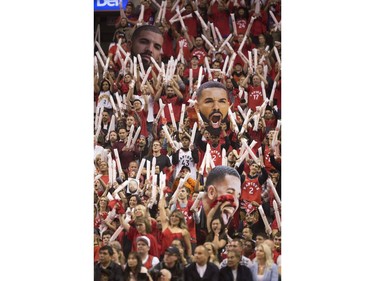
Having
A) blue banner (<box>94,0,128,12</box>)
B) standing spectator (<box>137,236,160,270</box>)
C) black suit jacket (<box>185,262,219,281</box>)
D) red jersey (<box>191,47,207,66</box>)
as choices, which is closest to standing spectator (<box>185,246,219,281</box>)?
black suit jacket (<box>185,262,219,281</box>)

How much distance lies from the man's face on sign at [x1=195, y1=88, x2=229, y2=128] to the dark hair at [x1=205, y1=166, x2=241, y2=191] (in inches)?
11.8

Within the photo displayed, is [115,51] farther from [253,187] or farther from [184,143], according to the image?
[253,187]

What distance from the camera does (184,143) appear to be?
448 centimetres

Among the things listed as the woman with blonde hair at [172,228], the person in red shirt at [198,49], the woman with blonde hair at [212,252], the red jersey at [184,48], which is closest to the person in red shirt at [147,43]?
the red jersey at [184,48]

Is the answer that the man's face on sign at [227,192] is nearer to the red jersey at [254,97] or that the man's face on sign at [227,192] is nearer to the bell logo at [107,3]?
the red jersey at [254,97]

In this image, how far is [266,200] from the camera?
4.38 meters

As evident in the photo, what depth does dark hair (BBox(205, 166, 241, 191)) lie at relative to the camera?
442cm

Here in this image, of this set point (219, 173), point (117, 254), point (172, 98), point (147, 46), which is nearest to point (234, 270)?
point (219, 173)

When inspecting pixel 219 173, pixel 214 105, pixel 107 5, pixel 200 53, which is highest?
pixel 107 5

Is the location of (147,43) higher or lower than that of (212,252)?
higher

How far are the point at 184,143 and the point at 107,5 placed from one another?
111cm

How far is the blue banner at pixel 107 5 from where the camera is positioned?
14.8 ft

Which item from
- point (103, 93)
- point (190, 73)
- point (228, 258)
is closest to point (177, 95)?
point (190, 73)

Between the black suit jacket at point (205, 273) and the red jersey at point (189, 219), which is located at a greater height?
the red jersey at point (189, 219)
